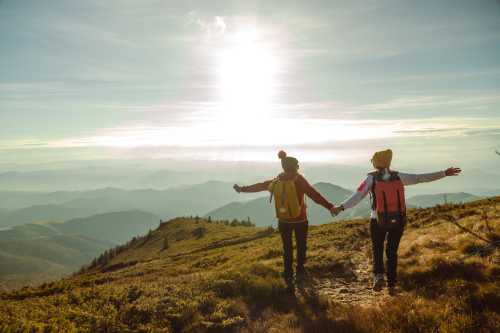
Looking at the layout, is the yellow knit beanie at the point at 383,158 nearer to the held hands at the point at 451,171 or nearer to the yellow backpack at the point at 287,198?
the held hands at the point at 451,171

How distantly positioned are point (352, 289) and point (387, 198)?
345cm

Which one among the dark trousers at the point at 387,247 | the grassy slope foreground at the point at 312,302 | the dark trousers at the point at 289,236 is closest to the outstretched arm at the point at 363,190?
the dark trousers at the point at 387,247

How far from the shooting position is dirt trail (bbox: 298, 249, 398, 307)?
9.34m

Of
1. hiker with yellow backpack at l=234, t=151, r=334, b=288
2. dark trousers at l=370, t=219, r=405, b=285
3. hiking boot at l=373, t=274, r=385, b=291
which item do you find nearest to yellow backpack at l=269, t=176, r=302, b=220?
hiker with yellow backpack at l=234, t=151, r=334, b=288

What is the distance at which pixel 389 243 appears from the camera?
9211 millimetres

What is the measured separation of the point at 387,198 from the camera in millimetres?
8828

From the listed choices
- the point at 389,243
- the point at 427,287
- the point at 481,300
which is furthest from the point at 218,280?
the point at 481,300

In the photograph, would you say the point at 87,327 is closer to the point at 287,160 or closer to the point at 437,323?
the point at 287,160

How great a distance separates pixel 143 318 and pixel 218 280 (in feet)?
9.41

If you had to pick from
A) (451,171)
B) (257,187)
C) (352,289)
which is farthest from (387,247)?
(257,187)

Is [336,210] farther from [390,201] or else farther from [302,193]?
[390,201]

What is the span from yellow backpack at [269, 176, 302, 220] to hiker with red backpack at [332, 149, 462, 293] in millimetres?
1301

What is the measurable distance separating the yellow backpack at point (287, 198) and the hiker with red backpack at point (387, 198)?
1301 millimetres

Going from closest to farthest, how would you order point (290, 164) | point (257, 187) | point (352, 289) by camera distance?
point (290, 164), point (352, 289), point (257, 187)
